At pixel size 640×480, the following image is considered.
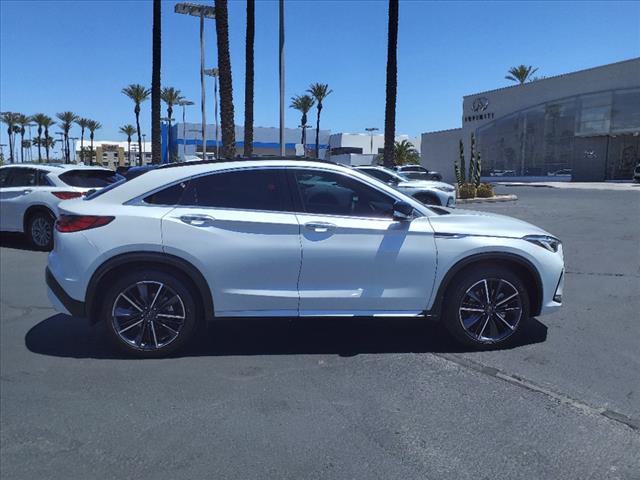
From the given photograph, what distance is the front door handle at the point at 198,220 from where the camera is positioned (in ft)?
15.0

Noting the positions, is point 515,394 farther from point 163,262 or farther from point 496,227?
point 163,262

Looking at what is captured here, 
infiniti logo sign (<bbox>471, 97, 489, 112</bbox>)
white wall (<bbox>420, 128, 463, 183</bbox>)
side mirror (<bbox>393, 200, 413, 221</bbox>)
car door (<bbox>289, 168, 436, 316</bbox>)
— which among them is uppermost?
infiniti logo sign (<bbox>471, 97, 489, 112</bbox>)

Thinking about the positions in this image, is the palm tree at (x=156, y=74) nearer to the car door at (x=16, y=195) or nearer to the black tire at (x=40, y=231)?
the car door at (x=16, y=195)

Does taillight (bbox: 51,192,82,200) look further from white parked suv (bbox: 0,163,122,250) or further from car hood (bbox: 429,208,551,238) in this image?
car hood (bbox: 429,208,551,238)

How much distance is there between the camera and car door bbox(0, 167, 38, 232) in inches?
404

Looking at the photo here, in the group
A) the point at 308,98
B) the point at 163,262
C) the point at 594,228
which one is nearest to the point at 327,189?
the point at 163,262

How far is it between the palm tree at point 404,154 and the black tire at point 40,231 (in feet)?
190

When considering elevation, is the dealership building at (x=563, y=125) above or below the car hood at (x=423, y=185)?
above

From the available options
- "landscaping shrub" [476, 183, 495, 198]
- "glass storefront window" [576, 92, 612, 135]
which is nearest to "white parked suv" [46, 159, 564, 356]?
"landscaping shrub" [476, 183, 495, 198]

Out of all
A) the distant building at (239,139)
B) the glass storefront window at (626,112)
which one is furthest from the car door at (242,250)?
the distant building at (239,139)

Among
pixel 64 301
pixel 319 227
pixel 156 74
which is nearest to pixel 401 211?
pixel 319 227

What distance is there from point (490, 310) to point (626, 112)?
139 feet

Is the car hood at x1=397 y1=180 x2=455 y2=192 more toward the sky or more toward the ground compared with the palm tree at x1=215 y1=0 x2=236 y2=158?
more toward the ground

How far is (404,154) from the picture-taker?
7350 cm
